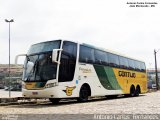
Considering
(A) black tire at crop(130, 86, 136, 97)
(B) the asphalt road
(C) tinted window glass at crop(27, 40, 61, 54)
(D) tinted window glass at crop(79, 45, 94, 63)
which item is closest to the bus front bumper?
(B) the asphalt road

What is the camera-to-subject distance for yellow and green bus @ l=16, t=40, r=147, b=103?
1644cm

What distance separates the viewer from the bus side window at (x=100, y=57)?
67.3 feet

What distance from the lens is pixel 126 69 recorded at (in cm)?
2583

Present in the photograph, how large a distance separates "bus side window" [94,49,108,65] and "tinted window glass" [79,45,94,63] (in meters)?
0.57

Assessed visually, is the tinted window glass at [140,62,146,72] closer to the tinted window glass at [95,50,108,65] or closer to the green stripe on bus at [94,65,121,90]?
the green stripe on bus at [94,65,121,90]

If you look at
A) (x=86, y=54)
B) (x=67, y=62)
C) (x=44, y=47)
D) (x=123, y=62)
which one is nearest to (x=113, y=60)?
(x=123, y=62)

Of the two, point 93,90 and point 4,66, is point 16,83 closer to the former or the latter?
point 4,66

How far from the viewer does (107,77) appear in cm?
2183

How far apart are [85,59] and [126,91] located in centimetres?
790

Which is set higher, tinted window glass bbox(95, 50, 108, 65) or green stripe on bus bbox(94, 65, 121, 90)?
tinted window glass bbox(95, 50, 108, 65)

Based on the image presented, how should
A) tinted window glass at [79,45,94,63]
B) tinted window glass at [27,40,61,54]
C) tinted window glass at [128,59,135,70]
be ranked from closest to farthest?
tinted window glass at [27,40,61,54], tinted window glass at [79,45,94,63], tinted window glass at [128,59,135,70]

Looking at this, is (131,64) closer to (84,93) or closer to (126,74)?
(126,74)

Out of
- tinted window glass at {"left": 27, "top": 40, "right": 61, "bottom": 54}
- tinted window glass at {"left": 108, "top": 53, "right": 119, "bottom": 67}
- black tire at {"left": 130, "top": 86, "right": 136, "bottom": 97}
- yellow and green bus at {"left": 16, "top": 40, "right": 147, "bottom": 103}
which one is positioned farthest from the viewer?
black tire at {"left": 130, "top": 86, "right": 136, "bottom": 97}

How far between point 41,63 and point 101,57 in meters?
5.57
